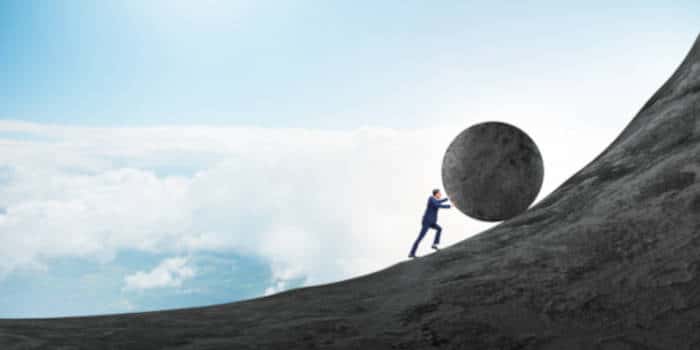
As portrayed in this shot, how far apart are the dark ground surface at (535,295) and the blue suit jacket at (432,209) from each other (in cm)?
557

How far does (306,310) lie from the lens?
365 cm

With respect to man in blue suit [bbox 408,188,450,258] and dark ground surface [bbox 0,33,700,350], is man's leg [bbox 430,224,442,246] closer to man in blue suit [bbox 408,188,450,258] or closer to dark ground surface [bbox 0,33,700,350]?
man in blue suit [bbox 408,188,450,258]

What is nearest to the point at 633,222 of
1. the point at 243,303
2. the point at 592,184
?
the point at 592,184

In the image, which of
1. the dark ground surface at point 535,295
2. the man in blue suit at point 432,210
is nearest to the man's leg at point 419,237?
the man in blue suit at point 432,210

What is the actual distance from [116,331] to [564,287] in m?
2.49

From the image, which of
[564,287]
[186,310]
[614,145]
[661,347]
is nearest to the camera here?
[661,347]

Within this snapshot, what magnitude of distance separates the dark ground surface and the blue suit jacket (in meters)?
5.57

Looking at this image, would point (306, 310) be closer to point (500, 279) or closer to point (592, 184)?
point (500, 279)

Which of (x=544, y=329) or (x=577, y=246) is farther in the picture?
(x=577, y=246)

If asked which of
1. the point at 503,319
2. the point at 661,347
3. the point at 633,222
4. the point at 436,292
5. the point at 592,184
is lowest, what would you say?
the point at 661,347

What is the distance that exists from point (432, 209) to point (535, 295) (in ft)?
22.7

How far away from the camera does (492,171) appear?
384 inches

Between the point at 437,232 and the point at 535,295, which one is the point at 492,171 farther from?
the point at 535,295

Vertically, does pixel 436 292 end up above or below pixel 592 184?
below
